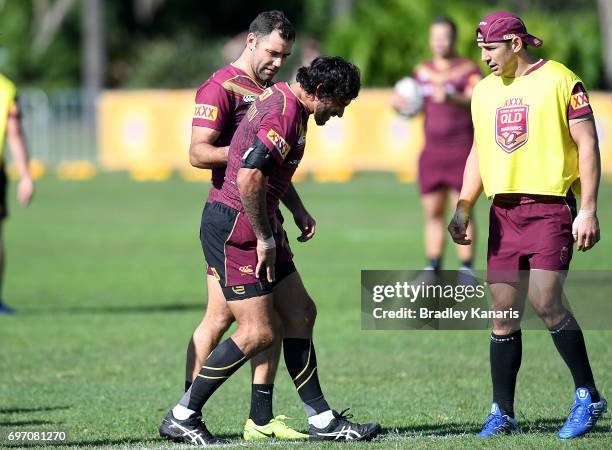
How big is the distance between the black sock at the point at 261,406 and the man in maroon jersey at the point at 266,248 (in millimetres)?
214

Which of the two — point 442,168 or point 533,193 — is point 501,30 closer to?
point 533,193

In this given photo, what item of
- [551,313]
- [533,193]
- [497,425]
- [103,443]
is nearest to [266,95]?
[533,193]

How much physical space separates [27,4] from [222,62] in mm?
14088

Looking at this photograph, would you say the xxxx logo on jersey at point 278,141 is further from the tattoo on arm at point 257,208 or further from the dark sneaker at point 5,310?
the dark sneaker at point 5,310

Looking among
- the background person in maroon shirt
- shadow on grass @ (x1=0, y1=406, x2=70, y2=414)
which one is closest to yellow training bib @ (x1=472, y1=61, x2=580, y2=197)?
shadow on grass @ (x1=0, y1=406, x2=70, y2=414)

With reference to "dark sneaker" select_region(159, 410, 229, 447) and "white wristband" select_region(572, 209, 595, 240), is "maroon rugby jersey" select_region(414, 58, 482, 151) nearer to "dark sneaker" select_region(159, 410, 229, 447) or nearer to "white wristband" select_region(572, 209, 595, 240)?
"white wristband" select_region(572, 209, 595, 240)

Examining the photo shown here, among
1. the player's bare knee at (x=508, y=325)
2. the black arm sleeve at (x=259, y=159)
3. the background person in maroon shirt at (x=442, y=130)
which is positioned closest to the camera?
the black arm sleeve at (x=259, y=159)

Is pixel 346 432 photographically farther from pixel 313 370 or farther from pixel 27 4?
pixel 27 4

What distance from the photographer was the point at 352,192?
2441 centimetres

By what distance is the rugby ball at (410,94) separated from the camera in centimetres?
1202

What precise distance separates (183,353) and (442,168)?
3.70 metres

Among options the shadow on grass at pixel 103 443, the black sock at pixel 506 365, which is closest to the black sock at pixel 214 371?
the shadow on grass at pixel 103 443

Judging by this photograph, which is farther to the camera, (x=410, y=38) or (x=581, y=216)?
(x=410, y=38)

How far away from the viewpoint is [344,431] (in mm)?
6328
